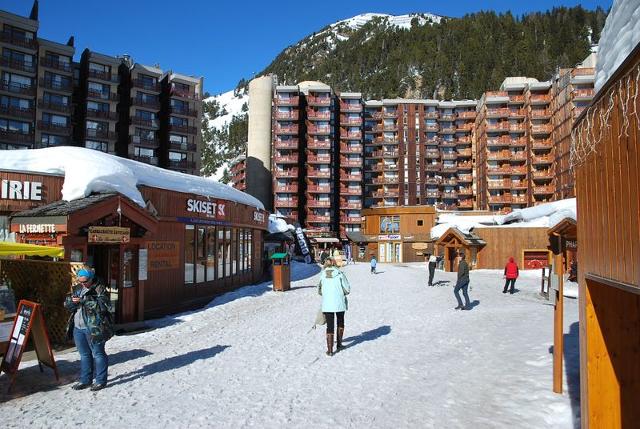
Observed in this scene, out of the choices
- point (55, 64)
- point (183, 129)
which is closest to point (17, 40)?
point (55, 64)

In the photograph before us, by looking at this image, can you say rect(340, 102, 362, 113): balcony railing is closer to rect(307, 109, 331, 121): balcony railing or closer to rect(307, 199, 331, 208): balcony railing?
rect(307, 109, 331, 121): balcony railing

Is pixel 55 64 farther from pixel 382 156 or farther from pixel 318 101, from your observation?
pixel 382 156

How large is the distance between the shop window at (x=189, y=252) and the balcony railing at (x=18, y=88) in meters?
45.3

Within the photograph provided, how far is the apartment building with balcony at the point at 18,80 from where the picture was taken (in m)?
50.1

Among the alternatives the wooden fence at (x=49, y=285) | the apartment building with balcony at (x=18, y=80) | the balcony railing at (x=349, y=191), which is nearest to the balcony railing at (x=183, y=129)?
the apartment building with balcony at (x=18, y=80)

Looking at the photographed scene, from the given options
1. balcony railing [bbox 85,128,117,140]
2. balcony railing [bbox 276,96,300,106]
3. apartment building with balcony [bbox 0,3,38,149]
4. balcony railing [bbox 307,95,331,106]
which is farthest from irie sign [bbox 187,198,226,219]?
balcony railing [bbox 307,95,331,106]

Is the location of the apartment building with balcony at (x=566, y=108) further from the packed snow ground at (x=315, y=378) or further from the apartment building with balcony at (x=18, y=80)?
the apartment building with balcony at (x=18, y=80)

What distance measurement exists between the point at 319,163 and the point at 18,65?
4196 cm

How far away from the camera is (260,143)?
81500 mm

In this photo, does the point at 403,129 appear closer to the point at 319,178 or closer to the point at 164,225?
the point at 319,178

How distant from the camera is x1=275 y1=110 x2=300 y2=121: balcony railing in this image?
78312mm

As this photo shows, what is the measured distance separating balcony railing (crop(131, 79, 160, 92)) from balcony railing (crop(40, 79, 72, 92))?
8.06 m

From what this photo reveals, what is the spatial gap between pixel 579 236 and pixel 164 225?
484 inches

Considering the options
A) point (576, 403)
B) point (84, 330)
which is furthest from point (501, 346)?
point (84, 330)
